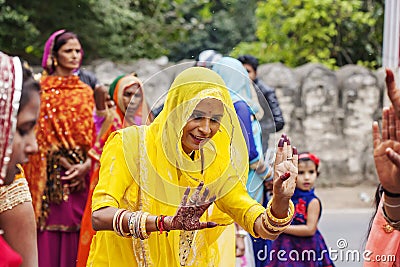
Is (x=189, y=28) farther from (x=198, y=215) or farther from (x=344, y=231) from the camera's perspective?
(x=198, y=215)

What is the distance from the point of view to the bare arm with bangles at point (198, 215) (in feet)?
9.34

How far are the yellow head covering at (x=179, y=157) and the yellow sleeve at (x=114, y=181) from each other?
0.03 m

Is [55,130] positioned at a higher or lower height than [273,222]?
higher

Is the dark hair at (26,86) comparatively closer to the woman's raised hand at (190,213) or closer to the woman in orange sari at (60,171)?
the woman's raised hand at (190,213)

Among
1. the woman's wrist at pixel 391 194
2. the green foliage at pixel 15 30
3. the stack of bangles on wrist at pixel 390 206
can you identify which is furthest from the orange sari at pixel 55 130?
the green foliage at pixel 15 30

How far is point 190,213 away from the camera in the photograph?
283 cm

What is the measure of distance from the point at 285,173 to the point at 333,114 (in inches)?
290

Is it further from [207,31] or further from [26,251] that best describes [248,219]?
[207,31]

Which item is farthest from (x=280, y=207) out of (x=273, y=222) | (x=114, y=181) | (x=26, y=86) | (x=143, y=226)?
(x=26, y=86)

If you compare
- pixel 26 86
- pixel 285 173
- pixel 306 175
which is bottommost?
pixel 285 173

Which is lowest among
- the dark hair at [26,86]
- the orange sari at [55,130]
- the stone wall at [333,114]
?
the dark hair at [26,86]

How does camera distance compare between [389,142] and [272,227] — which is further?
[272,227]

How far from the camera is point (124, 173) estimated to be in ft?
10.4

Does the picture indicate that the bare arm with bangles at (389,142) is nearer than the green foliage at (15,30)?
Yes
